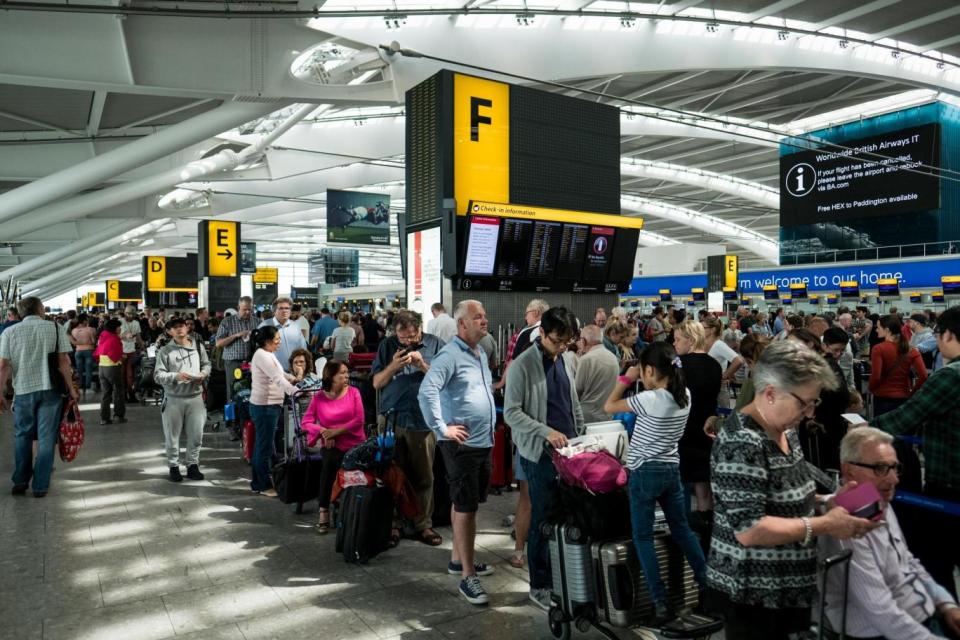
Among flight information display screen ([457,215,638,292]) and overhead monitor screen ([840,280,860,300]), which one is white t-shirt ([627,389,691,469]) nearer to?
flight information display screen ([457,215,638,292])

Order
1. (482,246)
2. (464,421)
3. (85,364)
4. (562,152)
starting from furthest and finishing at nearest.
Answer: (85,364) → (562,152) → (482,246) → (464,421)

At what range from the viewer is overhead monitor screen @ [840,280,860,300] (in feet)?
71.6

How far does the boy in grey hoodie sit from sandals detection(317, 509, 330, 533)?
Answer: 242cm

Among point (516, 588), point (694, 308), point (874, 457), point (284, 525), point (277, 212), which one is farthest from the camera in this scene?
point (277, 212)

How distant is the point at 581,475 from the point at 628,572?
0.52 m

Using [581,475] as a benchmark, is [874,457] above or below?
above

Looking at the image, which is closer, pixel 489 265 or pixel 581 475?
pixel 581 475

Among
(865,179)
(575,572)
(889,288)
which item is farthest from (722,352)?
(865,179)

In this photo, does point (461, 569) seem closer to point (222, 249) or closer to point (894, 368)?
point (894, 368)

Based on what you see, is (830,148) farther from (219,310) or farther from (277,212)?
(277,212)

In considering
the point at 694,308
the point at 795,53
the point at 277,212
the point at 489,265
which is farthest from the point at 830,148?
the point at 277,212

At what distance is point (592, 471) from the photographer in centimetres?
330

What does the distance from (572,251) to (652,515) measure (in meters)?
6.27

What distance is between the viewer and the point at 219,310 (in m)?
19.9
